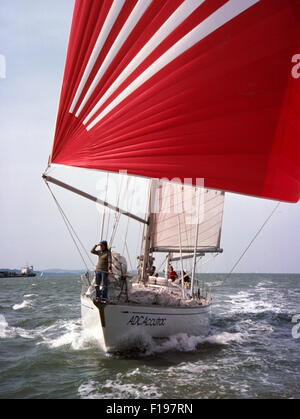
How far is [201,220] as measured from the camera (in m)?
17.4

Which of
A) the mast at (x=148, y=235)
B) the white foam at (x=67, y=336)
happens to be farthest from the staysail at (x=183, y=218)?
the white foam at (x=67, y=336)

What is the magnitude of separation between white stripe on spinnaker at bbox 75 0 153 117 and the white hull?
5.02 m

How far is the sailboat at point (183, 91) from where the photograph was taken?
7906 millimetres

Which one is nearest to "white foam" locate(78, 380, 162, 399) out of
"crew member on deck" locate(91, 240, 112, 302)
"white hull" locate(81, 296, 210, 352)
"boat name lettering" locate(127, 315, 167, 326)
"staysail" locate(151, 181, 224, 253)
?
"white hull" locate(81, 296, 210, 352)

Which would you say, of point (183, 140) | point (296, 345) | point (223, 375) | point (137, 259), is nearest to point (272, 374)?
point (223, 375)

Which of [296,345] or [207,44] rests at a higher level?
[207,44]

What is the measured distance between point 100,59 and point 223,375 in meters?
7.63

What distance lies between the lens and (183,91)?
7.94m

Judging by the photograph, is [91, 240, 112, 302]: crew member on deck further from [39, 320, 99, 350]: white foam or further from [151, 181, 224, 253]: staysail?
[151, 181, 224, 253]: staysail

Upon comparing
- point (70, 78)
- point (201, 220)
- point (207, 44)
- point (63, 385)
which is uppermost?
point (207, 44)

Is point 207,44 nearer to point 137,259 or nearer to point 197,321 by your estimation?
point 197,321

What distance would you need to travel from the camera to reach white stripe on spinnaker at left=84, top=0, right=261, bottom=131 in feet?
25.9

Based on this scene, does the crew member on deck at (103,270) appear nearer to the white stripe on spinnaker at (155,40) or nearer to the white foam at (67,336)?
the white foam at (67,336)

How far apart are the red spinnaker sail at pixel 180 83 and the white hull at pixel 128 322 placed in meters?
3.97
